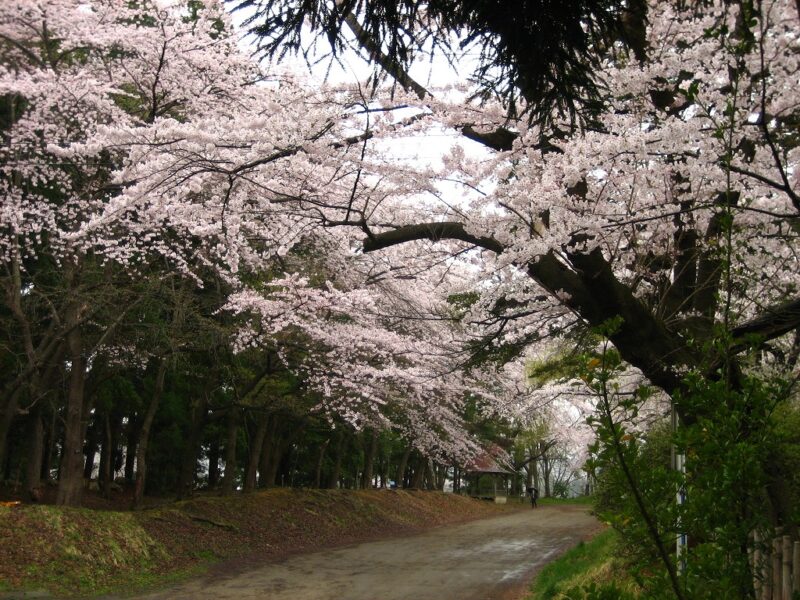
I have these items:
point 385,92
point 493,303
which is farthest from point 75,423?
point 385,92

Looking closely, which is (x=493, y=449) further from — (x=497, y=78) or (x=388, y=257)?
(x=497, y=78)

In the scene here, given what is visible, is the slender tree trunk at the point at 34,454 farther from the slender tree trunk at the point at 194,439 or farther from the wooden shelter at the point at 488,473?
the wooden shelter at the point at 488,473

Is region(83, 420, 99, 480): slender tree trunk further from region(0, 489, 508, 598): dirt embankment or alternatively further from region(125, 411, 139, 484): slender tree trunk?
region(0, 489, 508, 598): dirt embankment

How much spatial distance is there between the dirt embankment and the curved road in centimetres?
99

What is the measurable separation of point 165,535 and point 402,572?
4284 millimetres

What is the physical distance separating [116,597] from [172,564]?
2.41m

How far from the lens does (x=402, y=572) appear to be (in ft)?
37.9

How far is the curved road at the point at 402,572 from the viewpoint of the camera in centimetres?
947

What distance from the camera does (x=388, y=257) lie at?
11.4m

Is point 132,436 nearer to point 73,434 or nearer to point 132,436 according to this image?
point 132,436

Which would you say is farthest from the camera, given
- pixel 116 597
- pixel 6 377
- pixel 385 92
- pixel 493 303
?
pixel 6 377

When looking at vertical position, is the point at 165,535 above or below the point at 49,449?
Answer: below

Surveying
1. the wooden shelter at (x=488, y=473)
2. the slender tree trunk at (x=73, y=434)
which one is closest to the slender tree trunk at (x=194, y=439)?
the slender tree trunk at (x=73, y=434)

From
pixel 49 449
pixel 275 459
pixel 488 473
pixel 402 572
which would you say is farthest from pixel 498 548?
pixel 488 473
